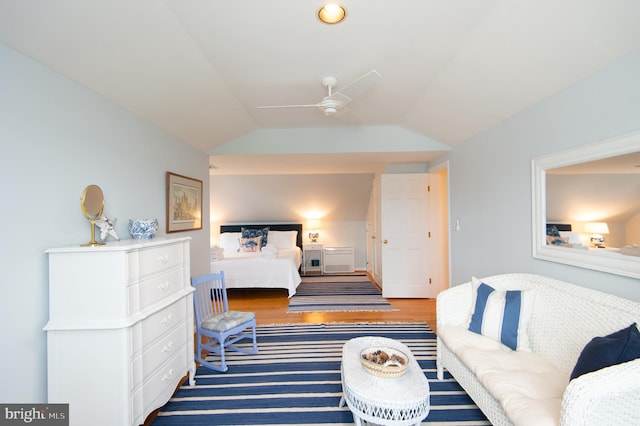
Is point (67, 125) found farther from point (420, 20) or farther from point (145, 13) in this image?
point (420, 20)

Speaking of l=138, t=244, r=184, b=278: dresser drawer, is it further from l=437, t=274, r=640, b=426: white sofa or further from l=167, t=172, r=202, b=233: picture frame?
l=437, t=274, r=640, b=426: white sofa

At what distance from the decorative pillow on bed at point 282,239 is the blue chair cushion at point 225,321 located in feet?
11.2

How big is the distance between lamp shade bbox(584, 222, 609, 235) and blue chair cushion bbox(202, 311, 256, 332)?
8.99 ft

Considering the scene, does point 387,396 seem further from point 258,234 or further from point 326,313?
point 258,234

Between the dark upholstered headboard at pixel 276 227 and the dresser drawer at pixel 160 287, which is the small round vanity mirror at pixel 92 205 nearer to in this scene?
the dresser drawer at pixel 160 287

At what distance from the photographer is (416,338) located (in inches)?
110

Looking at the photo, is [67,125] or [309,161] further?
[309,161]

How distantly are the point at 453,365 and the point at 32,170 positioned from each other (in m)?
2.91

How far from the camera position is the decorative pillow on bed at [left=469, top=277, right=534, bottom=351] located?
1.77m

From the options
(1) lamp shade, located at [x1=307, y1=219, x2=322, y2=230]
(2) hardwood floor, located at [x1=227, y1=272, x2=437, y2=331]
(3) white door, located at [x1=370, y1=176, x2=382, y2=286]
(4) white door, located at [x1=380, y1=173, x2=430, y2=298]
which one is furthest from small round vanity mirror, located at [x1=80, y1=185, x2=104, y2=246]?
(1) lamp shade, located at [x1=307, y1=219, x2=322, y2=230]

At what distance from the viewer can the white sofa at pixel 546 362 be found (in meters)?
0.99

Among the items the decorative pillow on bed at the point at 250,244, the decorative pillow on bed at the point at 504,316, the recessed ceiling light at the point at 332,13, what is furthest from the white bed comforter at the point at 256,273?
the recessed ceiling light at the point at 332,13

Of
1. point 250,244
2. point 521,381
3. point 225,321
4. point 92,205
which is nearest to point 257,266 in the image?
point 250,244

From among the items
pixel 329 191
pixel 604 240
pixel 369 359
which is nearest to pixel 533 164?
pixel 604 240
